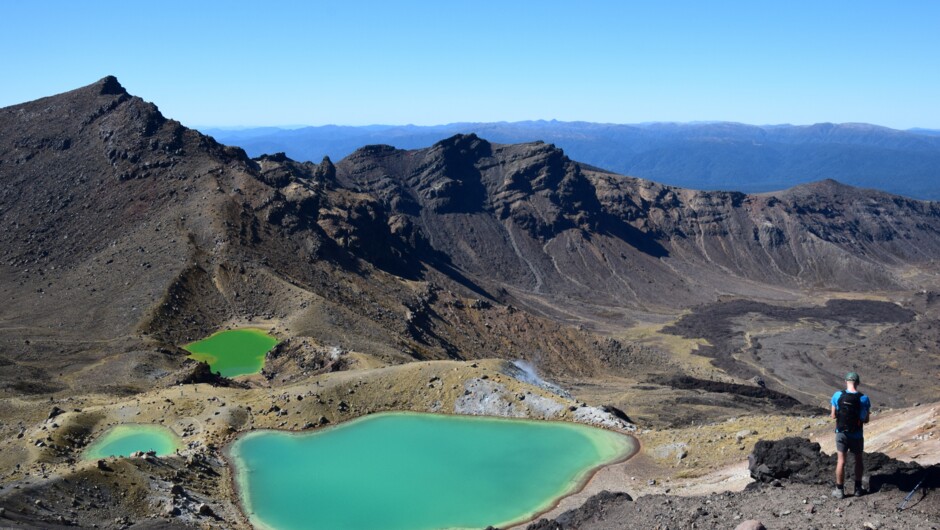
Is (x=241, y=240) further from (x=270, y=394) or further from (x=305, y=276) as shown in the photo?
(x=270, y=394)

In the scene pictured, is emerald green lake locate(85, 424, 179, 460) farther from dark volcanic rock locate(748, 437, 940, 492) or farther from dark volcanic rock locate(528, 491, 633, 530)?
dark volcanic rock locate(748, 437, 940, 492)

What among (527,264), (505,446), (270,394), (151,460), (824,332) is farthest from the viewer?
(527,264)

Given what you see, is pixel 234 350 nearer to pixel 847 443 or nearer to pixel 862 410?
pixel 847 443

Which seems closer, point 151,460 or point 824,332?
point 151,460

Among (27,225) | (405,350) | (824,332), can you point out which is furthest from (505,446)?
(824,332)

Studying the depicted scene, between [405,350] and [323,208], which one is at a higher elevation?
[323,208]

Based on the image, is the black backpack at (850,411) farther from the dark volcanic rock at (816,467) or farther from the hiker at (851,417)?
→ the dark volcanic rock at (816,467)
